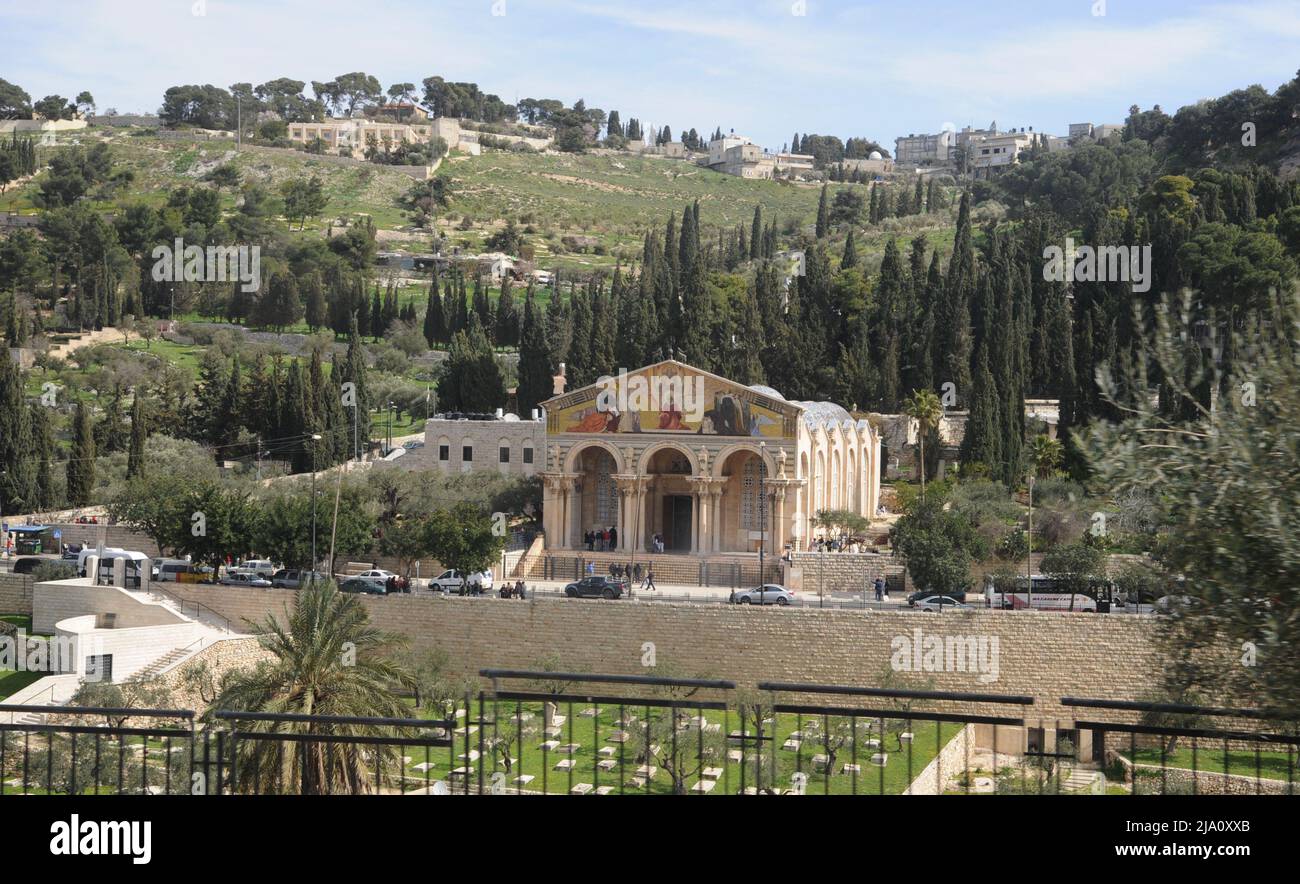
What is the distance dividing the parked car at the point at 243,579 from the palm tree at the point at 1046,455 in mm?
23513

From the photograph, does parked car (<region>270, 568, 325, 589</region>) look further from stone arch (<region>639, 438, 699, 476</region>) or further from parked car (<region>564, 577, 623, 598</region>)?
Answer: stone arch (<region>639, 438, 699, 476</region>)

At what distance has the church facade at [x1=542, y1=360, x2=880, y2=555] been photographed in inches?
1592

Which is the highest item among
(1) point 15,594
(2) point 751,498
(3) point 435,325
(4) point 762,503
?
(3) point 435,325

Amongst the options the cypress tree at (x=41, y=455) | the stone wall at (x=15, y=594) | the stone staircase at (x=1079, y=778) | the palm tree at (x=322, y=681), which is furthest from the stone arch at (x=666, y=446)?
the palm tree at (x=322, y=681)

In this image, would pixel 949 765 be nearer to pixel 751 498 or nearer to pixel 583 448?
pixel 751 498

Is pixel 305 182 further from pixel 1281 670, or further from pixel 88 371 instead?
pixel 1281 670

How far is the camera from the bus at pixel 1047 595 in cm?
3303

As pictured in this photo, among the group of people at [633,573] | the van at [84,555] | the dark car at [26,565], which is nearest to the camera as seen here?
the van at [84,555]

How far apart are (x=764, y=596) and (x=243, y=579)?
12.7 m

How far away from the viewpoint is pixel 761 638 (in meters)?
32.1

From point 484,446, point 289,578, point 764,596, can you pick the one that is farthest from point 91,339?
point 764,596

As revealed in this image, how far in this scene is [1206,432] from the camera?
28.5ft

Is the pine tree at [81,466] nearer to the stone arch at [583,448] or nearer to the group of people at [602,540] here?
the stone arch at [583,448]
